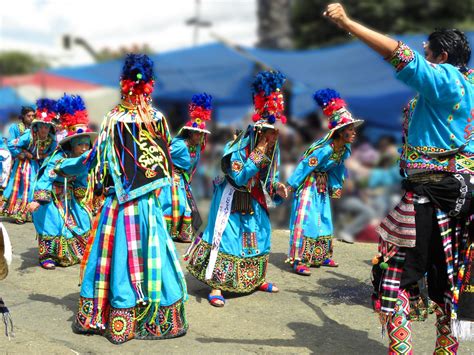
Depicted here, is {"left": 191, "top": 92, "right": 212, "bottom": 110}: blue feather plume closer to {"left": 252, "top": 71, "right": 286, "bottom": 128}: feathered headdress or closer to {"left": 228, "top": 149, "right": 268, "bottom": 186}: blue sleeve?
{"left": 252, "top": 71, "right": 286, "bottom": 128}: feathered headdress

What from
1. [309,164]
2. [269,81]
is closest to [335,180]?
[309,164]

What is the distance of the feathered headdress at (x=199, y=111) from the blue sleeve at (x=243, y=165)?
2.60 m

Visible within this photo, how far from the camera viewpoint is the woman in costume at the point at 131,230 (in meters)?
4.50

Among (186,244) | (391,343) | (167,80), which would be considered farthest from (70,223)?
(167,80)

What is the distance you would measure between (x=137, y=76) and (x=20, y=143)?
5289 millimetres

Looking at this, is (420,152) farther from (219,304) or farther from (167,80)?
(167,80)

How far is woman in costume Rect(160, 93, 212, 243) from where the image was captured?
8.00 meters

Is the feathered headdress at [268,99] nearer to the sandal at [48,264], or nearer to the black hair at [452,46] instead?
the black hair at [452,46]

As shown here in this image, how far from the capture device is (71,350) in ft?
13.8

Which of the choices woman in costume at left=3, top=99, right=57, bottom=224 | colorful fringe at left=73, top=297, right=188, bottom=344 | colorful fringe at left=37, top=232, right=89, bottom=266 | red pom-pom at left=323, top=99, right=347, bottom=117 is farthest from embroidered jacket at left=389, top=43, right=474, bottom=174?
woman in costume at left=3, top=99, right=57, bottom=224

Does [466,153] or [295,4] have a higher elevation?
[295,4]

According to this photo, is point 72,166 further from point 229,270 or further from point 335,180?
point 335,180

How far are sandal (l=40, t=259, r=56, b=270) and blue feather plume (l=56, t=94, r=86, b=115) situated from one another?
69.5 inches

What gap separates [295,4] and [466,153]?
86.8 ft
